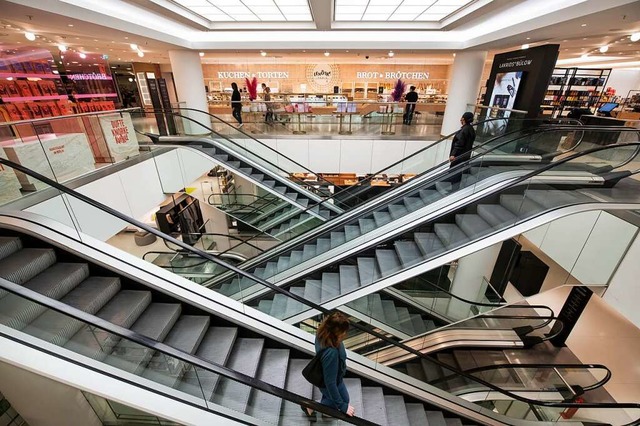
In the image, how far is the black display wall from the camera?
21.5 feet

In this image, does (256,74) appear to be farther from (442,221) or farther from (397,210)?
(442,221)

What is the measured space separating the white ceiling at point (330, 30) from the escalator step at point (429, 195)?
3598 mm

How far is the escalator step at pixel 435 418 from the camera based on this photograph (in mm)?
4023

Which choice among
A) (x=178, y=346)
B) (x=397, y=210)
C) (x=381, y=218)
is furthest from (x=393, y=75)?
(x=178, y=346)

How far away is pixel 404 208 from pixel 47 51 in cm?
1355

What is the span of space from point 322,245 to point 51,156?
4758mm

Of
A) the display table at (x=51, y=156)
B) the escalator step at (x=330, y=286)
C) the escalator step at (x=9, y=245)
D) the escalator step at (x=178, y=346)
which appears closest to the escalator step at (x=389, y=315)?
the escalator step at (x=330, y=286)

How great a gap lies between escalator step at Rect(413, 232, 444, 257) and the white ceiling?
13.8 ft

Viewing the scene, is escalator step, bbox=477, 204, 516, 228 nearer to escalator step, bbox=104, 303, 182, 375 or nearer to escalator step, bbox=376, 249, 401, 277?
escalator step, bbox=376, 249, 401, 277

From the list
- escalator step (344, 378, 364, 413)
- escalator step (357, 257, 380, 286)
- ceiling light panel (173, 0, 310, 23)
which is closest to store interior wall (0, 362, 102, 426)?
escalator step (344, 378, 364, 413)

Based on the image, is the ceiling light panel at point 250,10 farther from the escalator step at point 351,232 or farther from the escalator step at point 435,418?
the escalator step at point 435,418

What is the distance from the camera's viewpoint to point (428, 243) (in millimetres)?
4457

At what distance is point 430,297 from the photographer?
15.4ft

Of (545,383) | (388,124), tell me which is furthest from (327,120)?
(545,383)
